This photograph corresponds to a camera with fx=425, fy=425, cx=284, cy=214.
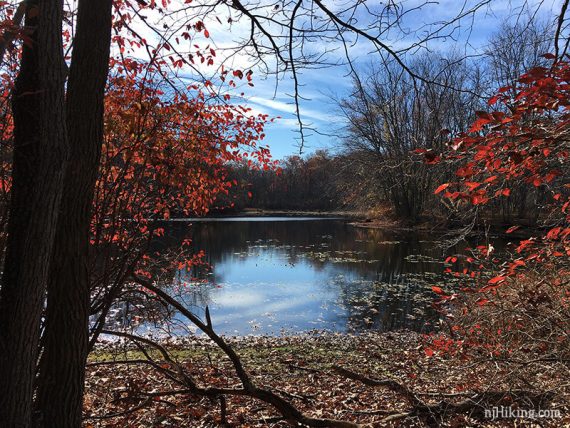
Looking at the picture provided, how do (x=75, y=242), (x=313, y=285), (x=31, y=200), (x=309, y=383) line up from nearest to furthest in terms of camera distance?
(x=31, y=200), (x=75, y=242), (x=309, y=383), (x=313, y=285)

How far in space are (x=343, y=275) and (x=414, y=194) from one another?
22.7 meters

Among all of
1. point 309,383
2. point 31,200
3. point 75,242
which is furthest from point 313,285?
Result: point 31,200

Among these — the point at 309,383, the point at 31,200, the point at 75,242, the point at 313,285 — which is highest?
the point at 31,200

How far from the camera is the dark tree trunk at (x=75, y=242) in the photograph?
2.44 meters

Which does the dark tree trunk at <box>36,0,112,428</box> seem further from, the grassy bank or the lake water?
the lake water

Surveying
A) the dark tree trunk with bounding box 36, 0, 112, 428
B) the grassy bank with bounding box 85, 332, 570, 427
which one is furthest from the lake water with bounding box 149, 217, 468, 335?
the dark tree trunk with bounding box 36, 0, 112, 428

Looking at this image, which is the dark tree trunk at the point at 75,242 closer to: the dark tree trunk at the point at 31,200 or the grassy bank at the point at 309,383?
the dark tree trunk at the point at 31,200

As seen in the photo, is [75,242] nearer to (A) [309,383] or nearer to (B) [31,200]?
(B) [31,200]

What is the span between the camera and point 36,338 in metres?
2.12

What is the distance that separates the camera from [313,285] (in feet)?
53.3

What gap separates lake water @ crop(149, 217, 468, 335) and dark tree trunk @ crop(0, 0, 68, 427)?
5.28 meters

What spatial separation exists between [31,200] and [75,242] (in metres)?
0.45

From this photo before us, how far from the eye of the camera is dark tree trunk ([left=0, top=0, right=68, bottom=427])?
6.62ft

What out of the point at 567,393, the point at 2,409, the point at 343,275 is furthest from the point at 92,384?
the point at 343,275
